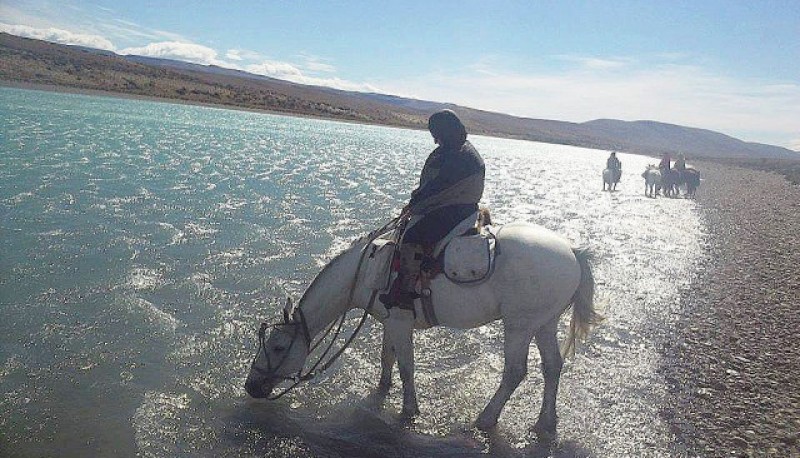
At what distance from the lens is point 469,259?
17.2ft

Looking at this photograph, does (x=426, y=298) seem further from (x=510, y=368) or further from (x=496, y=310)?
(x=510, y=368)

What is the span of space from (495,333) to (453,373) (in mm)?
1535

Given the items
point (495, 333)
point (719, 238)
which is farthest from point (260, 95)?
point (495, 333)

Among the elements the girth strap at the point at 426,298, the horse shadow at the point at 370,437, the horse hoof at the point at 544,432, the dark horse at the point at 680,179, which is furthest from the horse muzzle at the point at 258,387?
the dark horse at the point at 680,179

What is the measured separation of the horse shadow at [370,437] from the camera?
4.95 m

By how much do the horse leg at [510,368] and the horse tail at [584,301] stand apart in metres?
0.74

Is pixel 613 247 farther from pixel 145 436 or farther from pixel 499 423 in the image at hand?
pixel 145 436

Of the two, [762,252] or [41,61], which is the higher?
[41,61]

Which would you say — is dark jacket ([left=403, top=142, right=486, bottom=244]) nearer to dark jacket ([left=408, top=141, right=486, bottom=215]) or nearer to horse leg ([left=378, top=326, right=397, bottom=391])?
dark jacket ([left=408, top=141, right=486, bottom=215])

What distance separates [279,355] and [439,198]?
7.67 feet

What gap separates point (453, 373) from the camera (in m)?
6.55

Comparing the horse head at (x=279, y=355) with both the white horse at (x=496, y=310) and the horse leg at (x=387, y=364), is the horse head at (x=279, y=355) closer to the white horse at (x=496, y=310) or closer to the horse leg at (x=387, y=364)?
the white horse at (x=496, y=310)

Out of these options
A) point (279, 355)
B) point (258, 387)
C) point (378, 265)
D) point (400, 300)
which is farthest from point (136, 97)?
point (400, 300)

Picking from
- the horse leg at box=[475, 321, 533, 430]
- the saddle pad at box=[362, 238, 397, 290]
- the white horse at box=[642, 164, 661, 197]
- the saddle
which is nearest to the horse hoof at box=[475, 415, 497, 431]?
the horse leg at box=[475, 321, 533, 430]
